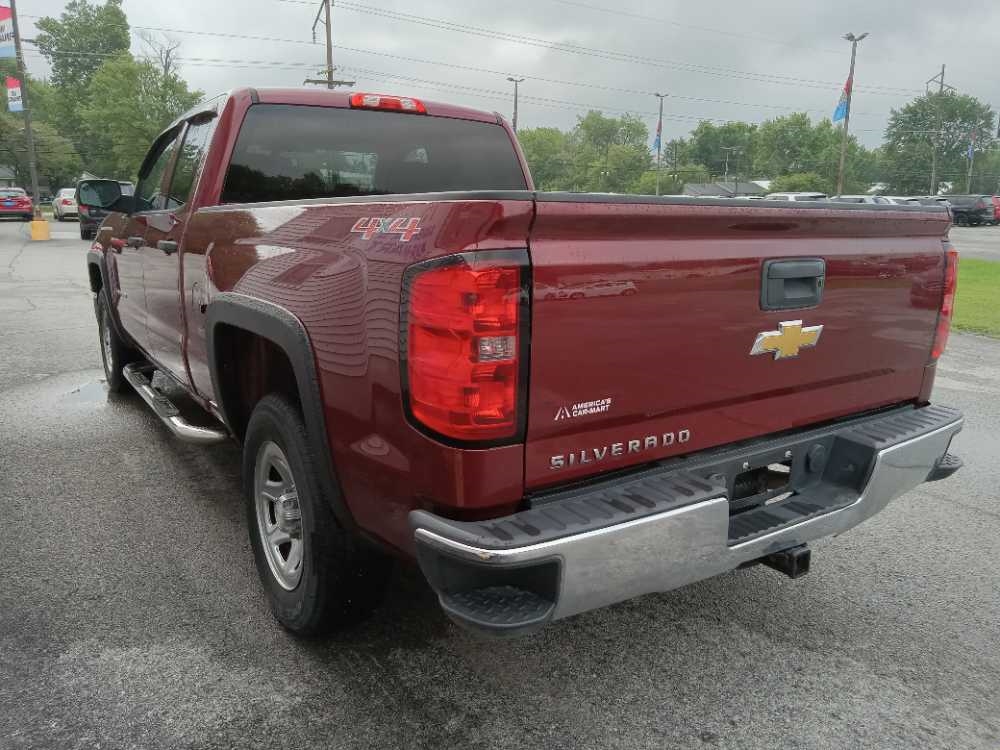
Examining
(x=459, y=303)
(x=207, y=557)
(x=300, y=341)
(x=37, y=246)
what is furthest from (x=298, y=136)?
(x=37, y=246)

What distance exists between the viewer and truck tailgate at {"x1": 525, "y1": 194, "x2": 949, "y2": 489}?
6.62 feet

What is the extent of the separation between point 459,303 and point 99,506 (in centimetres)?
309

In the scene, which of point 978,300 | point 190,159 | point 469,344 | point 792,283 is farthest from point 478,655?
point 978,300

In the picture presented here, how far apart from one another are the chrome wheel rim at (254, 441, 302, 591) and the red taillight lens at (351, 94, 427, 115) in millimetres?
1898

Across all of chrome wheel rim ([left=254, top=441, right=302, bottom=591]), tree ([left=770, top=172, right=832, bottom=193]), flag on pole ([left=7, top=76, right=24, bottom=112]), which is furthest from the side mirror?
tree ([left=770, top=172, right=832, bottom=193])

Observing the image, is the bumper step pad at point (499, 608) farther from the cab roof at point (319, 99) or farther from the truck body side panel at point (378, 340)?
the cab roof at point (319, 99)

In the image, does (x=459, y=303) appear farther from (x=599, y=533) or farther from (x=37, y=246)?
(x=37, y=246)

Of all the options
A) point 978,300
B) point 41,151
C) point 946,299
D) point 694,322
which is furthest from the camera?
point 41,151

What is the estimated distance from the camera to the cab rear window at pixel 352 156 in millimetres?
3693

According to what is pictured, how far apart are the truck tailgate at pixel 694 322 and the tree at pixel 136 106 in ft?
194

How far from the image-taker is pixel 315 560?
2580mm

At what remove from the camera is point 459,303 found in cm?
191

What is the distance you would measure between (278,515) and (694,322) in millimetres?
1664

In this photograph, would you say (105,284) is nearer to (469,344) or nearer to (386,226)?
(386,226)
